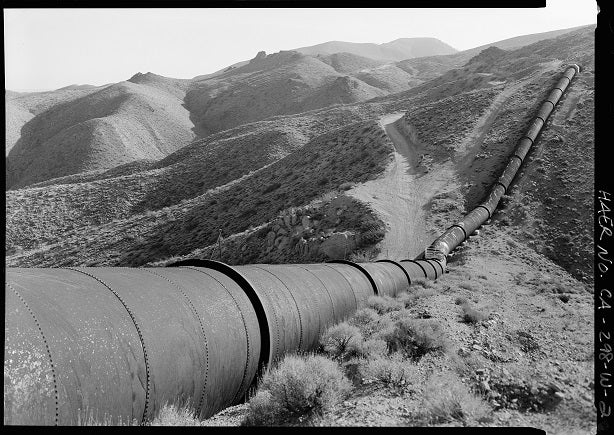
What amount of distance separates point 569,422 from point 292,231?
29.0 m

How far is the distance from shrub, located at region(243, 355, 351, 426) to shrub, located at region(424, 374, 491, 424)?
151 centimetres

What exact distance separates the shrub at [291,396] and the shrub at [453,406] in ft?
4.95

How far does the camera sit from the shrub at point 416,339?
10.3 meters

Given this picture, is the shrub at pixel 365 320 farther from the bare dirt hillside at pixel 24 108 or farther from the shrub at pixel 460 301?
the bare dirt hillside at pixel 24 108

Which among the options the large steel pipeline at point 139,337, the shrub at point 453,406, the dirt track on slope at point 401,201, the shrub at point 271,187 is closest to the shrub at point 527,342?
the shrub at point 453,406

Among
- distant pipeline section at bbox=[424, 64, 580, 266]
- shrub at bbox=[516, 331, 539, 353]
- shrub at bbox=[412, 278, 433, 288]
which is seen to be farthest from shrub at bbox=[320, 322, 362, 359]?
distant pipeline section at bbox=[424, 64, 580, 266]

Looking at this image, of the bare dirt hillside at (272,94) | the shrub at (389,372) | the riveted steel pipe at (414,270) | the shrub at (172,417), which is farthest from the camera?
the bare dirt hillside at (272,94)

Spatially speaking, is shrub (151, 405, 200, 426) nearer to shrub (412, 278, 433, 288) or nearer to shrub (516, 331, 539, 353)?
shrub (516, 331, 539, 353)

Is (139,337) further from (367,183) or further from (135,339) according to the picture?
(367,183)

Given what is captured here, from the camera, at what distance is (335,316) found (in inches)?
423

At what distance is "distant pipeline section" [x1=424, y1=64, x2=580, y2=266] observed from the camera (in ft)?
93.7

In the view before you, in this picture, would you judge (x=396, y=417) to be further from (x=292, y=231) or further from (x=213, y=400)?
(x=292, y=231)

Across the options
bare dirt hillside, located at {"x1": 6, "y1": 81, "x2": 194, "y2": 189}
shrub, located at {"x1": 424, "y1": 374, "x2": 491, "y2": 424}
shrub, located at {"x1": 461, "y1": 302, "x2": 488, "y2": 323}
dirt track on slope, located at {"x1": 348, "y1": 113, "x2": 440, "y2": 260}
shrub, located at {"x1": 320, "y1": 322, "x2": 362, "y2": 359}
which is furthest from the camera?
bare dirt hillside, located at {"x1": 6, "y1": 81, "x2": 194, "y2": 189}
